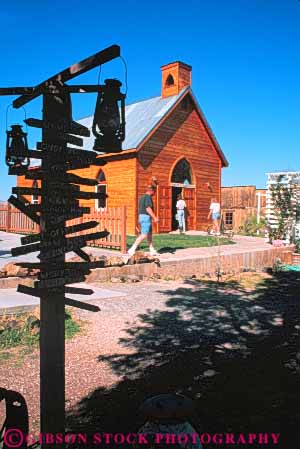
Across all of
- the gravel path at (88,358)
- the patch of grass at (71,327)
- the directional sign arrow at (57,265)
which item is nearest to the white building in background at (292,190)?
the gravel path at (88,358)

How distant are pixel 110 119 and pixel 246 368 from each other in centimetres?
311

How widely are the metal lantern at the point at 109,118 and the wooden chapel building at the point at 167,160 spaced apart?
1582cm

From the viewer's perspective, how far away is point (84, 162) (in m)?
2.87

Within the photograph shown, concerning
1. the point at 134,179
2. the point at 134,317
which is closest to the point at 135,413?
the point at 134,317

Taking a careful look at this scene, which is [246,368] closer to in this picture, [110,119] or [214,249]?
[110,119]

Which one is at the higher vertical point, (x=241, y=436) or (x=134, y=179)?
(x=134, y=179)

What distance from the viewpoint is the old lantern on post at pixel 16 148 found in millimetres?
2993

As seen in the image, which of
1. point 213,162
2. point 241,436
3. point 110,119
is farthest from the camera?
point 213,162

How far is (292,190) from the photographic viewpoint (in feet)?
54.6

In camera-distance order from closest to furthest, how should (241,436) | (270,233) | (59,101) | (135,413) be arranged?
(59,101) → (241,436) → (135,413) → (270,233)

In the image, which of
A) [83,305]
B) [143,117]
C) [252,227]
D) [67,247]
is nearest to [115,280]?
[83,305]

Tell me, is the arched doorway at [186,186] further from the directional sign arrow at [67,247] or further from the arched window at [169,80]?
the directional sign arrow at [67,247]

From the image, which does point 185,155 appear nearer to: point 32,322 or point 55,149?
point 32,322

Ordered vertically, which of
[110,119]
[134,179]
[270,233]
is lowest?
[270,233]
